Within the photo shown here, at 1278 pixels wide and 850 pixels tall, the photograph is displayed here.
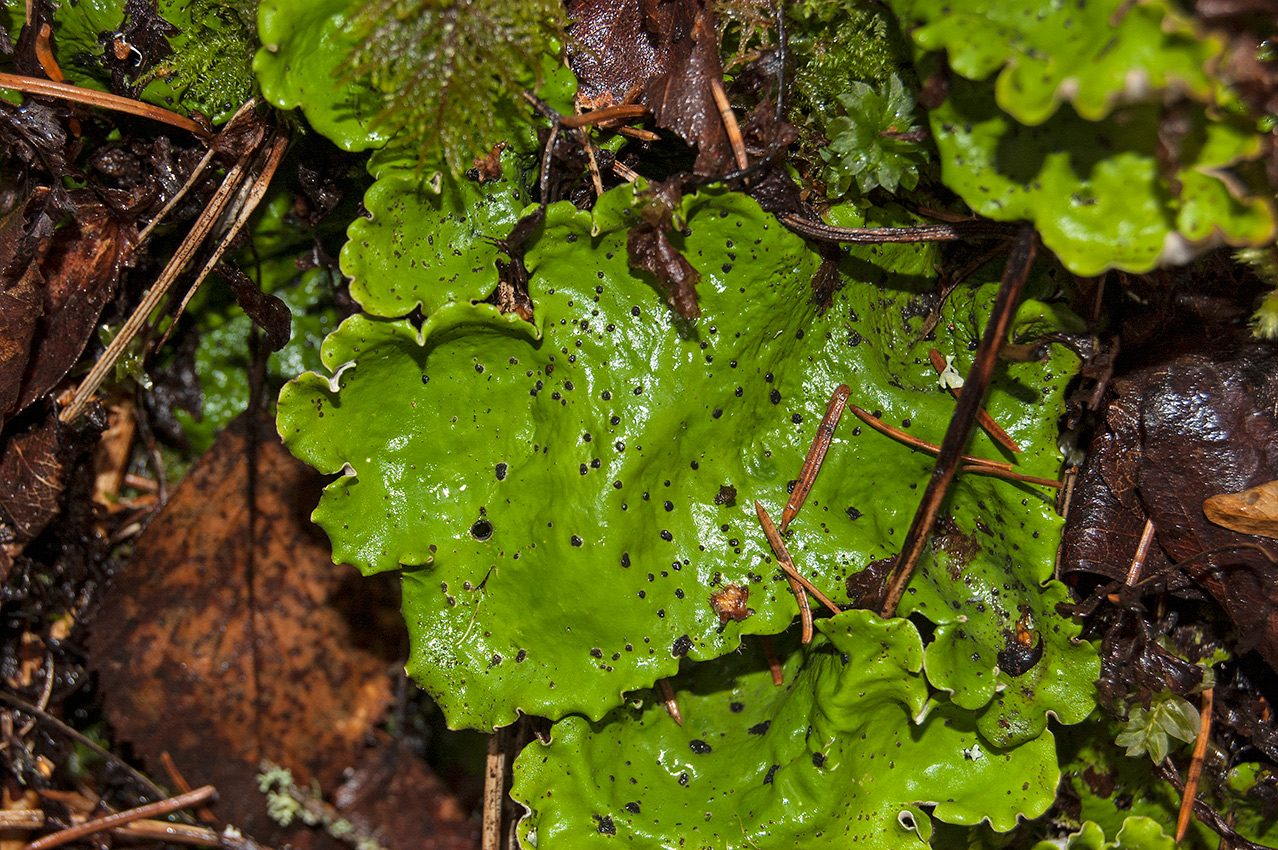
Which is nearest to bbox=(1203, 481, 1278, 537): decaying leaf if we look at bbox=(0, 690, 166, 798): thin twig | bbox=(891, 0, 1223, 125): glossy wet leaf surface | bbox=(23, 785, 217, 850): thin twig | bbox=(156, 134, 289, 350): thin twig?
bbox=(891, 0, 1223, 125): glossy wet leaf surface

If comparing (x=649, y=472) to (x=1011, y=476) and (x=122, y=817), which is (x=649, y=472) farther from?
(x=122, y=817)

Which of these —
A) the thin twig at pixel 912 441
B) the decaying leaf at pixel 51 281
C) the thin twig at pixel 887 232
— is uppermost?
the thin twig at pixel 887 232

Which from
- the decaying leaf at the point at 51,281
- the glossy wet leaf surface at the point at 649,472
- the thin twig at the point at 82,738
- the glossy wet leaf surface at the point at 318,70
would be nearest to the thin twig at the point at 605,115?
the glossy wet leaf surface at the point at 649,472

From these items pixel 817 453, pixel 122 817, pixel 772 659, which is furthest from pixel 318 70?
pixel 122 817

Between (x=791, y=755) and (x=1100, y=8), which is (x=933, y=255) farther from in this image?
(x=791, y=755)

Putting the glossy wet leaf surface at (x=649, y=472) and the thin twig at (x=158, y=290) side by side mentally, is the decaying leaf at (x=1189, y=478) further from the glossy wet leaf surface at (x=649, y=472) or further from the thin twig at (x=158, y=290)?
the thin twig at (x=158, y=290)

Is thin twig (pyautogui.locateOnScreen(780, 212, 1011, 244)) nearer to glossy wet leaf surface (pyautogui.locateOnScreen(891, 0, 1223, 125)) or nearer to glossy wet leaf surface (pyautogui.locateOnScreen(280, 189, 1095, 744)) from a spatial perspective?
glossy wet leaf surface (pyautogui.locateOnScreen(280, 189, 1095, 744))
